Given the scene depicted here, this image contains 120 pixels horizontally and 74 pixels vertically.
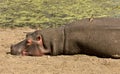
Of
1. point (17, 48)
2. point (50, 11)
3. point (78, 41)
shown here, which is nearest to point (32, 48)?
point (17, 48)

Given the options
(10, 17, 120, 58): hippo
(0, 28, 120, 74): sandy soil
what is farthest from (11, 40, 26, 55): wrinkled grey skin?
(0, 28, 120, 74): sandy soil

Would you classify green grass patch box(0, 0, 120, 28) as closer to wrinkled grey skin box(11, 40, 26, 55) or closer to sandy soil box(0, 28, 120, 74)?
wrinkled grey skin box(11, 40, 26, 55)

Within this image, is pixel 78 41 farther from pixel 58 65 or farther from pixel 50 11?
pixel 50 11

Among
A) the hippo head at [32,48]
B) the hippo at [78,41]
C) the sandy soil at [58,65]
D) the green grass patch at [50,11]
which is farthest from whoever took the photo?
the green grass patch at [50,11]

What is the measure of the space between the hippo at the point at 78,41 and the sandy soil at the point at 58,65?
146 millimetres

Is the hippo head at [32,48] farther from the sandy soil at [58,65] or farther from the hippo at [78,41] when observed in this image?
the sandy soil at [58,65]

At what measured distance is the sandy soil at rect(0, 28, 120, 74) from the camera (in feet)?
19.7

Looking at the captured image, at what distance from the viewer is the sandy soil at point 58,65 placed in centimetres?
600

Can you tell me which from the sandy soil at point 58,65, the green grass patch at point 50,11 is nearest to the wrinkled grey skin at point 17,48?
the sandy soil at point 58,65

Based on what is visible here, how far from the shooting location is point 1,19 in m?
10.2

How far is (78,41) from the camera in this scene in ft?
22.5

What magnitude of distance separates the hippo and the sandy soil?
15 cm

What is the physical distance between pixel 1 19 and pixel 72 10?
2005mm

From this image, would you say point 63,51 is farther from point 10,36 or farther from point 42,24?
point 42,24
